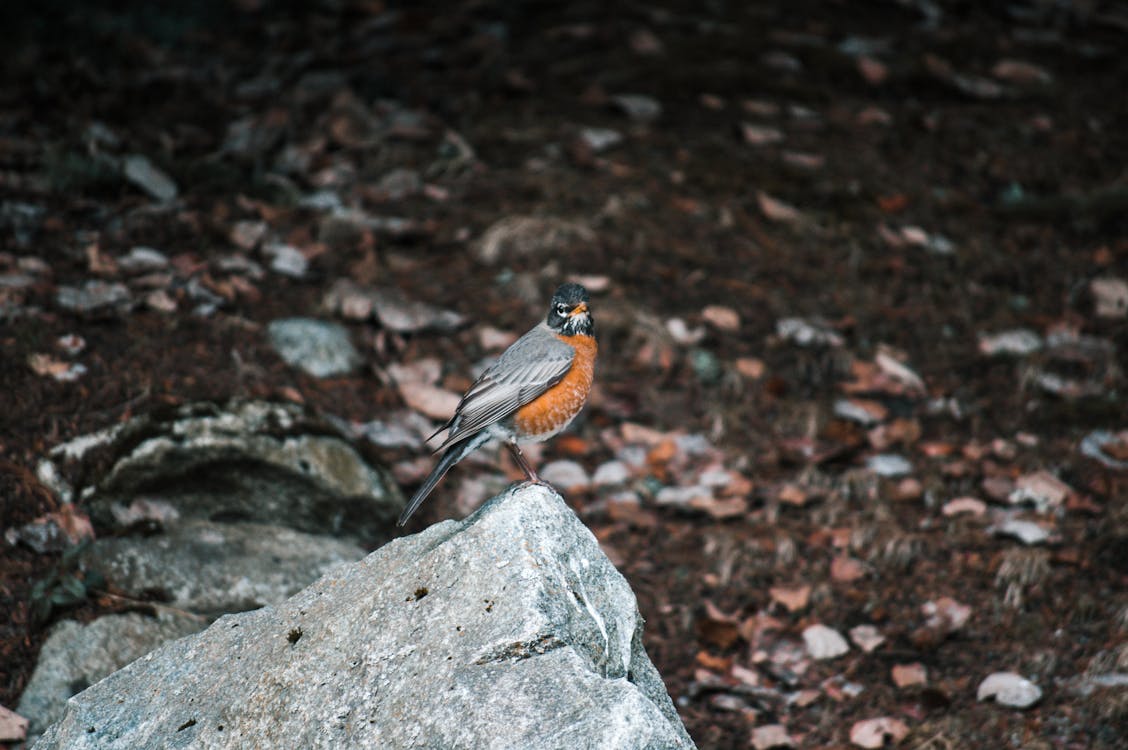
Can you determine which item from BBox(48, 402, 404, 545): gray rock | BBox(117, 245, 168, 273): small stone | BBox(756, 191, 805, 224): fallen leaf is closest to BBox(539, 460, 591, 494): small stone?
BBox(48, 402, 404, 545): gray rock

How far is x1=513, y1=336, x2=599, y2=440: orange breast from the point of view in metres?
4.95

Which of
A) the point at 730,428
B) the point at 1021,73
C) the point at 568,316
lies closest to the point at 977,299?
the point at 730,428

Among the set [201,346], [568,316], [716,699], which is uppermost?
[568,316]

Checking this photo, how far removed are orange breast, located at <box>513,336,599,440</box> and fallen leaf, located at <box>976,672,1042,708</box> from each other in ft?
8.06

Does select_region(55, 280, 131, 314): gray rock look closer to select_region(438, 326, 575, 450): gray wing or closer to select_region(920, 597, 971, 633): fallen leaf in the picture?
select_region(438, 326, 575, 450): gray wing

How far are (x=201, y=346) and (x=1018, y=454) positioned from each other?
5102mm

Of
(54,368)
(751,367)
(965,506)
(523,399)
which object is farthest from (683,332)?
(54,368)

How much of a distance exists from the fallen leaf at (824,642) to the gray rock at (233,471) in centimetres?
227

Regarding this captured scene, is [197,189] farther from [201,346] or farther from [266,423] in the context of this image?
[266,423]

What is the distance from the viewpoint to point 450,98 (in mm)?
10250

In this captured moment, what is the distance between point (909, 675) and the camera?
226 inches

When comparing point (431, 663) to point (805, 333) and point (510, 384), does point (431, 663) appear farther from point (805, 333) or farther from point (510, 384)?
point (805, 333)

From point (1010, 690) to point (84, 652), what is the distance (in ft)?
13.9

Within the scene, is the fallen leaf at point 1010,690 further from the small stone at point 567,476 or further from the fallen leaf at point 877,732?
the small stone at point 567,476
